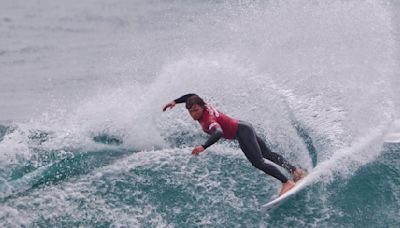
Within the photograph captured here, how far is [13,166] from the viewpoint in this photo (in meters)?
10.6

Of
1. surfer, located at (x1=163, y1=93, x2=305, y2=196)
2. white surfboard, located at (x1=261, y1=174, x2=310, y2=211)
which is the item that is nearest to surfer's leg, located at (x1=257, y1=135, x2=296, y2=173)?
surfer, located at (x1=163, y1=93, x2=305, y2=196)

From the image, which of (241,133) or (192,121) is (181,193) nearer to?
(241,133)

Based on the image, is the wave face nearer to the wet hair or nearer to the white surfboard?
the white surfboard

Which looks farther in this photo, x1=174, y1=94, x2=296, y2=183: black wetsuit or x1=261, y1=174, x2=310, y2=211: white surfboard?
x1=174, y1=94, x2=296, y2=183: black wetsuit

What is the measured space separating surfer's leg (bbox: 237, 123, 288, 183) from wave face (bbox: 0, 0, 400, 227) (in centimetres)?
30

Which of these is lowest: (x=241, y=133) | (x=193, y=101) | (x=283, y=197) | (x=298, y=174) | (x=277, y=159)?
(x=283, y=197)

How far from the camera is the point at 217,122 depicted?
10.0m

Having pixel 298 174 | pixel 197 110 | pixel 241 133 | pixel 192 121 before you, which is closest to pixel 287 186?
pixel 298 174

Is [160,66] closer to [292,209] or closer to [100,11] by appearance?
[100,11]

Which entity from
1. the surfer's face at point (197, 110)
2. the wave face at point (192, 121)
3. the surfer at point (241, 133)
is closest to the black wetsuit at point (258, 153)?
the surfer at point (241, 133)

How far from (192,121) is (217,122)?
2.12 meters

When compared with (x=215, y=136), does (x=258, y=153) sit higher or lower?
lower

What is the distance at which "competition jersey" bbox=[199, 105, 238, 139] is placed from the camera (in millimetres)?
9750

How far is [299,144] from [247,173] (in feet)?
4.21
